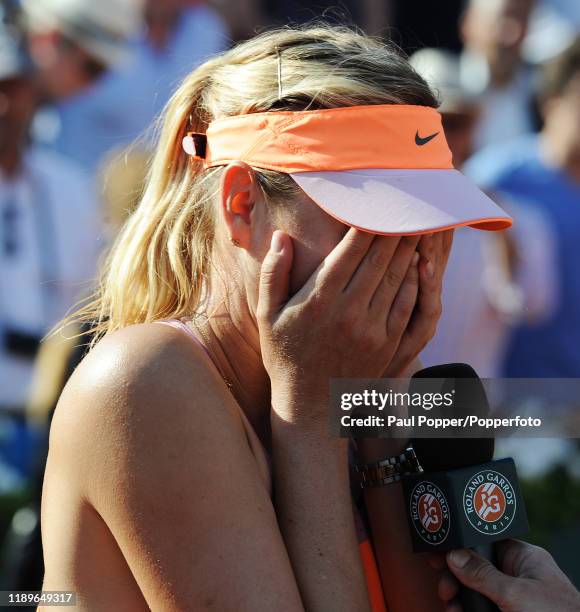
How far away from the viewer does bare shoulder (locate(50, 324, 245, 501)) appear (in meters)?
1.73

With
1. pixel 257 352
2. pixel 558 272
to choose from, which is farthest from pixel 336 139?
pixel 558 272

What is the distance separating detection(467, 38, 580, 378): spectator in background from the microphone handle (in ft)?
13.3

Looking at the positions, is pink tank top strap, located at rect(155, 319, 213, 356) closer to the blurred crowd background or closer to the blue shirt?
the blurred crowd background

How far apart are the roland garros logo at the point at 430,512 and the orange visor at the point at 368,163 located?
48 cm

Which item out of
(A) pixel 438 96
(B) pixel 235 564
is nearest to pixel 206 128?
(A) pixel 438 96

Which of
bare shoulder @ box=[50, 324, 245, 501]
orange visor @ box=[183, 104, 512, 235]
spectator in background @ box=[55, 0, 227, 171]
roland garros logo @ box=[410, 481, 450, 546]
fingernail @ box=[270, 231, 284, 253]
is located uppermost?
orange visor @ box=[183, 104, 512, 235]

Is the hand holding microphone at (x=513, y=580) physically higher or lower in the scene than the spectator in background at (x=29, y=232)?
higher

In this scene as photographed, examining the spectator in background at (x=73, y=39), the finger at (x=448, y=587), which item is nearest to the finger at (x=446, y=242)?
the finger at (x=448, y=587)

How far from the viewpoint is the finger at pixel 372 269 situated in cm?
187

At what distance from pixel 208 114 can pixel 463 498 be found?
3.19ft

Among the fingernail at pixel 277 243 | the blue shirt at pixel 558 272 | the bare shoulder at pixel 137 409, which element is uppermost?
the fingernail at pixel 277 243

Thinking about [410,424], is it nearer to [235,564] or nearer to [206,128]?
[235,564]

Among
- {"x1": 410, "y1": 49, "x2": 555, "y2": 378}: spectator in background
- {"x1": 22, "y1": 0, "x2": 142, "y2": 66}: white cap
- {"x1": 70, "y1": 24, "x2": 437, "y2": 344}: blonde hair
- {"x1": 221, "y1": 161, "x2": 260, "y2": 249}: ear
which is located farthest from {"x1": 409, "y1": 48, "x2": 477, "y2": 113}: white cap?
{"x1": 221, "y1": 161, "x2": 260, "y2": 249}: ear

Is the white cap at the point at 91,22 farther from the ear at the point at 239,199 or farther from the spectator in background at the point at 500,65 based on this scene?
the ear at the point at 239,199
